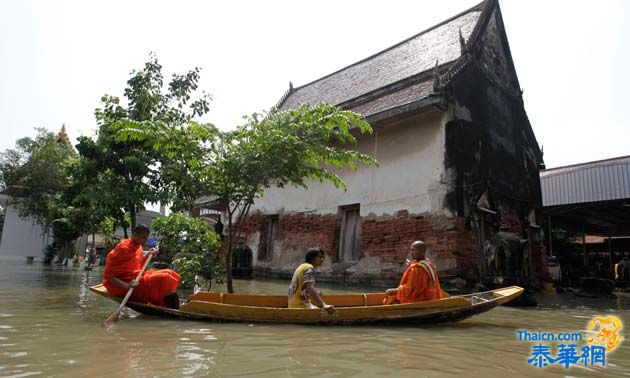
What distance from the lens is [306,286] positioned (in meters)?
5.34

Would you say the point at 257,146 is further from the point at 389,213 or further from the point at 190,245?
the point at 389,213

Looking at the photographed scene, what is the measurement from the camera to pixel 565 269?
1912 centimetres

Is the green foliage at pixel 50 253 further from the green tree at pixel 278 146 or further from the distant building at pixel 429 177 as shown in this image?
the green tree at pixel 278 146

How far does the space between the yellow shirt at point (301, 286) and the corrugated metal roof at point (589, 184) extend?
574 inches

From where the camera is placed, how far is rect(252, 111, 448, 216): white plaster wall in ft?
36.6

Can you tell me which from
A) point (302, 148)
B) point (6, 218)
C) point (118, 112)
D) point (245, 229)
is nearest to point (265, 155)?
point (302, 148)

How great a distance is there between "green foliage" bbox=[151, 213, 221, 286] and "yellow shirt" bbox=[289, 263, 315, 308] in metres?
3.38

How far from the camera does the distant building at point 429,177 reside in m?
11.0

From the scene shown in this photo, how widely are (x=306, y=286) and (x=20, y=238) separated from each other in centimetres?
2820

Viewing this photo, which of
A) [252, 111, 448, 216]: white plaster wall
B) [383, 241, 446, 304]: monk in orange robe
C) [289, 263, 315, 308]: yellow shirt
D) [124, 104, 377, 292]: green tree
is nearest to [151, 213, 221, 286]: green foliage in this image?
[124, 104, 377, 292]: green tree

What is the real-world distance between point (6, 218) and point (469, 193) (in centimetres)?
2839

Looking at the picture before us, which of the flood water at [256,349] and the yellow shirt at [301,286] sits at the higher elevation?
the yellow shirt at [301,286]

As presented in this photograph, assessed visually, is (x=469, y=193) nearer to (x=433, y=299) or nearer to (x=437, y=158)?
(x=437, y=158)

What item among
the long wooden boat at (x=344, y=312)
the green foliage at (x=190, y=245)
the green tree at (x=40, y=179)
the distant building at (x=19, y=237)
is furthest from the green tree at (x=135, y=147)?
the distant building at (x=19, y=237)
